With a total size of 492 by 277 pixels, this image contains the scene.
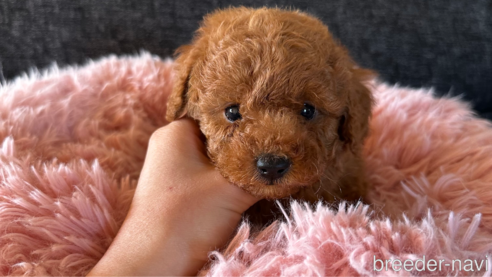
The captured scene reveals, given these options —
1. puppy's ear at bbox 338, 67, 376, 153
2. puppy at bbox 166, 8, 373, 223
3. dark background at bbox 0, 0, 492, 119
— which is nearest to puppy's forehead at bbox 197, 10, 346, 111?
puppy at bbox 166, 8, 373, 223

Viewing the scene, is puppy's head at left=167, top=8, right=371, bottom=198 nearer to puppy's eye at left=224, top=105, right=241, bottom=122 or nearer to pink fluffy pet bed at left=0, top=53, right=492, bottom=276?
puppy's eye at left=224, top=105, right=241, bottom=122

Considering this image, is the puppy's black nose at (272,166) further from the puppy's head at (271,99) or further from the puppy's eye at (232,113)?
the puppy's eye at (232,113)

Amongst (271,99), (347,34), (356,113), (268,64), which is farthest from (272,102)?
(347,34)

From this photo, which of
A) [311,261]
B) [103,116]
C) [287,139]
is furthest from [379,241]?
[103,116]

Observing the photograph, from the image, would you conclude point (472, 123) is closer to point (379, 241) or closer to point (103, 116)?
point (379, 241)

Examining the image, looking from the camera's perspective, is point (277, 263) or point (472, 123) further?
point (472, 123)

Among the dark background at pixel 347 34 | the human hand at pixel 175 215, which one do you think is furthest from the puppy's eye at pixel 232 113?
the dark background at pixel 347 34
